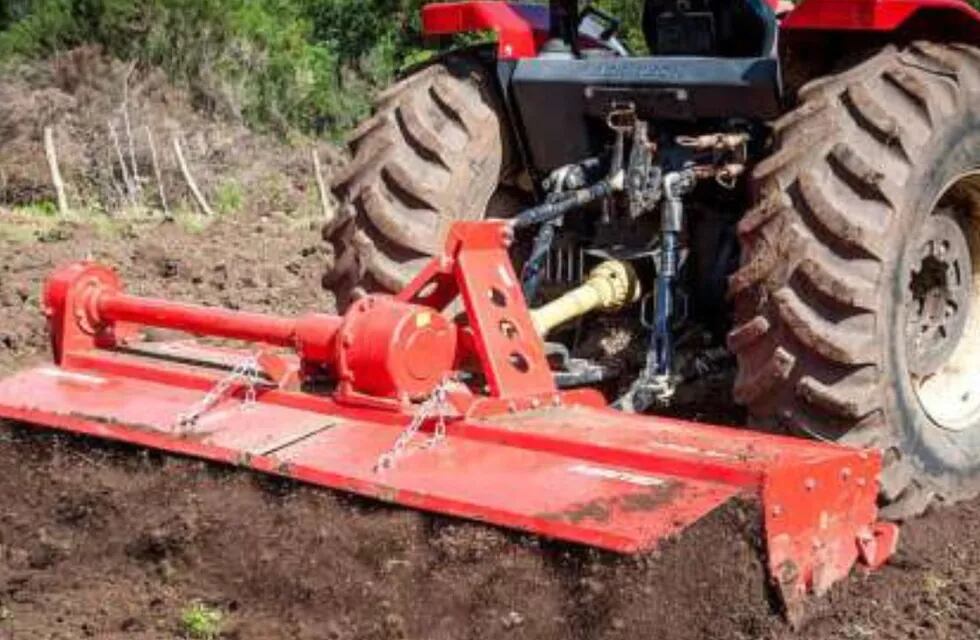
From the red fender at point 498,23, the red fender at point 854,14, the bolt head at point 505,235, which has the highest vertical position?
the red fender at point 854,14

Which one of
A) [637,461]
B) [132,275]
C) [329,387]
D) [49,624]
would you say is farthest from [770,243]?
[132,275]

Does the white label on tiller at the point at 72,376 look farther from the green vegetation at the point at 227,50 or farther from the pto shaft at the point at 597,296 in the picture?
the green vegetation at the point at 227,50

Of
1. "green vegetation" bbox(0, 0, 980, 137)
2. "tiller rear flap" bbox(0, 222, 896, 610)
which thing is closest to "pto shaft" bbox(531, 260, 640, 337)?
"tiller rear flap" bbox(0, 222, 896, 610)

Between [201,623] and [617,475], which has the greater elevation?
[617,475]

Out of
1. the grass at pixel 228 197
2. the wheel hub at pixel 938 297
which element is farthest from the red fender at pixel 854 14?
the grass at pixel 228 197

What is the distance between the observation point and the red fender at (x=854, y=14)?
4363 mm

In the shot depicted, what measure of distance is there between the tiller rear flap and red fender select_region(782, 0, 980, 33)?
104cm

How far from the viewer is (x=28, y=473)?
4.55 meters

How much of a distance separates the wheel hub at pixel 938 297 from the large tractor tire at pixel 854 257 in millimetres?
239

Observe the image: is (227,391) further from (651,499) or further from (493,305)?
(651,499)

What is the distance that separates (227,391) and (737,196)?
1.83m

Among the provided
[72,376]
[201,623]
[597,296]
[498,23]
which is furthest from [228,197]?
[201,623]

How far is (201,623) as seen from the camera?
3.83 meters

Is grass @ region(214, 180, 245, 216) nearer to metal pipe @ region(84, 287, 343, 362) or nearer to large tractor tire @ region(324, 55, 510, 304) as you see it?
large tractor tire @ region(324, 55, 510, 304)
